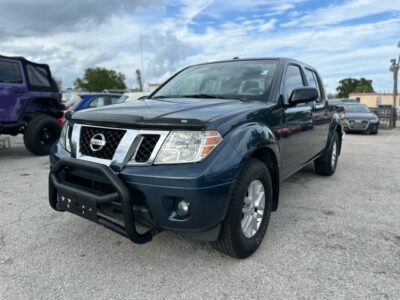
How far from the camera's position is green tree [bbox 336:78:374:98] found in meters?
90.8

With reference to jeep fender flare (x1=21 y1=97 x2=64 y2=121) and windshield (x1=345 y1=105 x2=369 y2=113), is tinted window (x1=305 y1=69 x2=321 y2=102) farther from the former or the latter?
windshield (x1=345 y1=105 x2=369 y2=113)

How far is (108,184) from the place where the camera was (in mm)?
2424

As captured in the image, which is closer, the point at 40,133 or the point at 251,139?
the point at 251,139

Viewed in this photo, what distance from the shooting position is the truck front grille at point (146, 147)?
2330 mm

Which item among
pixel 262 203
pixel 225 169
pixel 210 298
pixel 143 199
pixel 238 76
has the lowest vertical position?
pixel 210 298

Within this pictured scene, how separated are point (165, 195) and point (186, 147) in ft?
1.14

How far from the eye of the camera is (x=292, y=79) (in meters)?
3.96

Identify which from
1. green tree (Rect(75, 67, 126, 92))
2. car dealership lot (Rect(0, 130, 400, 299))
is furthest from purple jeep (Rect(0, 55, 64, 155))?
green tree (Rect(75, 67, 126, 92))

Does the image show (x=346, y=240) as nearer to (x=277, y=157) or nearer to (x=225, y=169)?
(x=277, y=157)

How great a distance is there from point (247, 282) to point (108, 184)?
121 centimetres

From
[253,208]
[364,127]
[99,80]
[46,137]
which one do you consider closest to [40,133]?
[46,137]

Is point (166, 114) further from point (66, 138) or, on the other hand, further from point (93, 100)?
point (93, 100)

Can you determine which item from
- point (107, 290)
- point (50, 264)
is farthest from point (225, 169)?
point (50, 264)

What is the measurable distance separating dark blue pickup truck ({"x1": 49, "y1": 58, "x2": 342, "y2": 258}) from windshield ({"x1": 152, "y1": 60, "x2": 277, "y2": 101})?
0.37 feet
